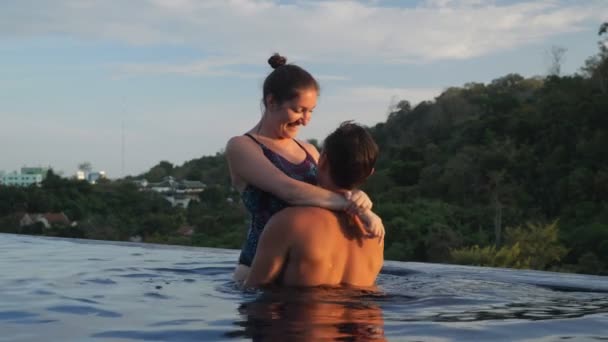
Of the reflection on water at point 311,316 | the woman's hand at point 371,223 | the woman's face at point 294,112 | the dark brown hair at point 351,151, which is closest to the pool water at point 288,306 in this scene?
the reflection on water at point 311,316

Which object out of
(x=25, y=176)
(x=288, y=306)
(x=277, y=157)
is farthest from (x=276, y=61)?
(x=25, y=176)

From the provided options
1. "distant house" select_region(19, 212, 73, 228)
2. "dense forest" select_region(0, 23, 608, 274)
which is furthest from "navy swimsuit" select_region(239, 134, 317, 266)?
"distant house" select_region(19, 212, 73, 228)

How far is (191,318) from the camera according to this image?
2.79 m

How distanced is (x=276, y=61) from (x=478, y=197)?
26.1m

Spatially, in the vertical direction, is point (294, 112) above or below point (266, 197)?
above

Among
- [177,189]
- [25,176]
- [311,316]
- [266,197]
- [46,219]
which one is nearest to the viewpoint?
[311,316]

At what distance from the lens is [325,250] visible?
10.2 ft

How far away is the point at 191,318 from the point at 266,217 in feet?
2.77

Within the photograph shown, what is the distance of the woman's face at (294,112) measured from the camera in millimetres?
3410

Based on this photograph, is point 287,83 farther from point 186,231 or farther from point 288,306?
point 186,231

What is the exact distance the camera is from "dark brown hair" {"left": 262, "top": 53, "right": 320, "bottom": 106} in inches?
134

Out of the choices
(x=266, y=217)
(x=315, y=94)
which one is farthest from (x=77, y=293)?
(x=315, y=94)

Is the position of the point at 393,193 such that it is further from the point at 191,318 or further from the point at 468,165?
the point at 191,318

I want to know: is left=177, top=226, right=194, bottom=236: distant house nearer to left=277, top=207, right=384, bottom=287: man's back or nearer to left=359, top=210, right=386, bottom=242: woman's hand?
left=277, top=207, right=384, bottom=287: man's back
